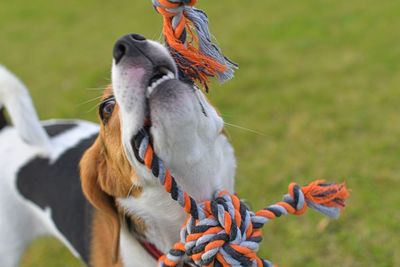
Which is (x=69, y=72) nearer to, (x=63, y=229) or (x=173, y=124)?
(x=63, y=229)

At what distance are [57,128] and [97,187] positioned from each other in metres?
1.20

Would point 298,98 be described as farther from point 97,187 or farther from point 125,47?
point 125,47

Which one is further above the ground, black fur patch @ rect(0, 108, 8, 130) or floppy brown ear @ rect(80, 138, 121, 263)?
floppy brown ear @ rect(80, 138, 121, 263)

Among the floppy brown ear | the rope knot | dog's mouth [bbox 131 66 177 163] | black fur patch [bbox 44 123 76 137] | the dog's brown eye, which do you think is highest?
dog's mouth [bbox 131 66 177 163]

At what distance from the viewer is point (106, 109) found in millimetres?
2113

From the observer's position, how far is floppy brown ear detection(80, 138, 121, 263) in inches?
92.0

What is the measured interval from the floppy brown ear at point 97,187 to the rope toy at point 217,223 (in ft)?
1.53

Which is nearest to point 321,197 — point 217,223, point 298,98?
point 217,223

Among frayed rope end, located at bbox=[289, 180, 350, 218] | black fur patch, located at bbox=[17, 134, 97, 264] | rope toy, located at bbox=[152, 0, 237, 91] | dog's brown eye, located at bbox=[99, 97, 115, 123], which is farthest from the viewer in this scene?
black fur patch, located at bbox=[17, 134, 97, 264]

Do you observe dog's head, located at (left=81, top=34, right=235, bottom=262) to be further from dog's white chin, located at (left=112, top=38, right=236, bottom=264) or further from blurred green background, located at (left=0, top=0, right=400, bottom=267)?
blurred green background, located at (left=0, top=0, right=400, bottom=267)

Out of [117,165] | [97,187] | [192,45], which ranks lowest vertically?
[97,187]

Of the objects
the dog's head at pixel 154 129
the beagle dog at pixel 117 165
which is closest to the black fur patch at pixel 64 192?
the beagle dog at pixel 117 165

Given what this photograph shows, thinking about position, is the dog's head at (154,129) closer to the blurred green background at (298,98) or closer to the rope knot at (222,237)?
the rope knot at (222,237)

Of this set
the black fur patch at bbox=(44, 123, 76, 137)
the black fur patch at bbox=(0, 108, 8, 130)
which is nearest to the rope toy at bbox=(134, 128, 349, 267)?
the black fur patch at bbox=(44, 123, 76, 137)
